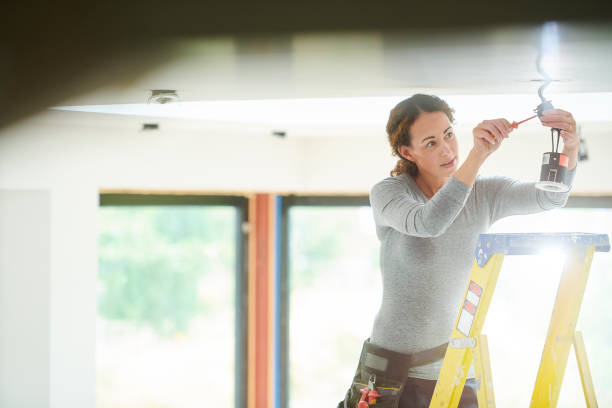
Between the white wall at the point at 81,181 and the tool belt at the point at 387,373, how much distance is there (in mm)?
1412

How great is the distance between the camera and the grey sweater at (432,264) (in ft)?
5.40

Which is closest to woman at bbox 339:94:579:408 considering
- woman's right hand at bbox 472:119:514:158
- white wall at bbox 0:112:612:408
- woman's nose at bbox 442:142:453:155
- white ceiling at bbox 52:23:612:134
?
woman's nose at bbox 442:142:453:155

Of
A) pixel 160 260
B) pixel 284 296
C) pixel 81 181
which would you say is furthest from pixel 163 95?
pixel 284 296

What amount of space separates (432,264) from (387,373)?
33 centimetres

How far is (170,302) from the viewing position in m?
3.36

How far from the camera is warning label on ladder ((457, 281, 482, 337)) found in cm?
141

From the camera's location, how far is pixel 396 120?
1704 mm

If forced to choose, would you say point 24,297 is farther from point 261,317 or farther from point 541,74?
point 541,74

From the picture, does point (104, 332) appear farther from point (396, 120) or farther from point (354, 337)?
point (396, 120)

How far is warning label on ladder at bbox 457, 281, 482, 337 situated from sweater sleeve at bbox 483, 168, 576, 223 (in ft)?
1.09

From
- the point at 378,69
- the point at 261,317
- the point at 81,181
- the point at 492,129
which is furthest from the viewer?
the point at 261,317

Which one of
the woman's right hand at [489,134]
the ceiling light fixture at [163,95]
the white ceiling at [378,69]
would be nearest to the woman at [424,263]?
the white ceiling at [378,69]

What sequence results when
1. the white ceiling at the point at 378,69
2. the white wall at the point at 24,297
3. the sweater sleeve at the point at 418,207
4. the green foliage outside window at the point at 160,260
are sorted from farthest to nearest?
1. the green foliage outside window at the point at 160,260
2. the white wall at the point at 24,297
3. the sweater sleeve at the point at 418,207
4. the white ceiling at the point at 378,69

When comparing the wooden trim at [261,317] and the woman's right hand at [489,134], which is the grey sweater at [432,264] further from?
the wooden trim at [261,317]
